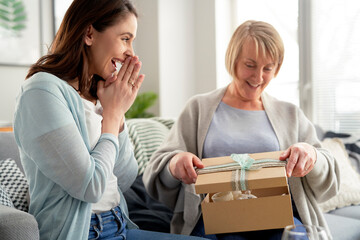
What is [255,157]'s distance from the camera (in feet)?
4.09

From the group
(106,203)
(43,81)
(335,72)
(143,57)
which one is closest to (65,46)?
(43,81)

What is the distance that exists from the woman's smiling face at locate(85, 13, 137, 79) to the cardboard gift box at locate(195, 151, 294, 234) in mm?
437

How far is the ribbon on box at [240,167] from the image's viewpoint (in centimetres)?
109

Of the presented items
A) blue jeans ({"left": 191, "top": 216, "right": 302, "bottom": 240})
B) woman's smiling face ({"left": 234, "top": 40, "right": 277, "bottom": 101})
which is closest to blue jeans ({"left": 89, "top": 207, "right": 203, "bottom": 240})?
blue jeans ({"left": 191, "top": 216, "right": 302, "bottom": 240})

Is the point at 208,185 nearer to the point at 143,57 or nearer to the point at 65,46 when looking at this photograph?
the point at 65,46

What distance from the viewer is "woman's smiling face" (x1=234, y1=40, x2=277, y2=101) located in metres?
1.65

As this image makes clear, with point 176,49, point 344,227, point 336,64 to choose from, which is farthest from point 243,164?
point 176,49

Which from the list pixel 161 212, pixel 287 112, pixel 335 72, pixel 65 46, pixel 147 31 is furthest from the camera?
pixel 147 31

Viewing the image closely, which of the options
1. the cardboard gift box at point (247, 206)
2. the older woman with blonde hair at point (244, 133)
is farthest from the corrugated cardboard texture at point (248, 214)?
the older woman with blonde hair at point (244, 133)

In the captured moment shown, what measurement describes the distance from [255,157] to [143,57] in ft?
10.7

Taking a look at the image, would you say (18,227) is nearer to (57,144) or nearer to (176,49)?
(57,144)

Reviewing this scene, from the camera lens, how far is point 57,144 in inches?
39.6

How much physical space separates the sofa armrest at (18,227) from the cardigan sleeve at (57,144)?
0.12 meters

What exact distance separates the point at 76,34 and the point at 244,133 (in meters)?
0.79
